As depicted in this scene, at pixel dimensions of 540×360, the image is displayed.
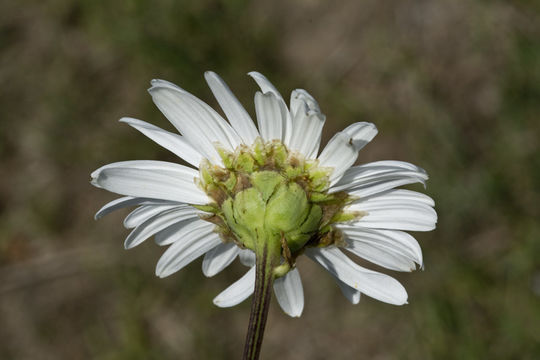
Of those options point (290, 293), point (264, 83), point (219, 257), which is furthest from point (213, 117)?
point (290, 293)

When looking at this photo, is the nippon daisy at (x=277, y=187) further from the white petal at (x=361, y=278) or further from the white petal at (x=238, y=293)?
the white petal at (x=238, y=293)

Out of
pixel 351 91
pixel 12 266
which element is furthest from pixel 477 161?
pixel 12 266

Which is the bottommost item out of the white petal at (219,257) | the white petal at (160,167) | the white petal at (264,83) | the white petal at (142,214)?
the white petal at (219,257)

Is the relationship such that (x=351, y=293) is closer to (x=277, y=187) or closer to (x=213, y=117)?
(x=277, y=187)

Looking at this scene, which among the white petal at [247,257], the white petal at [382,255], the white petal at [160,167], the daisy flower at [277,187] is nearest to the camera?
the daisy flower at [277,187]

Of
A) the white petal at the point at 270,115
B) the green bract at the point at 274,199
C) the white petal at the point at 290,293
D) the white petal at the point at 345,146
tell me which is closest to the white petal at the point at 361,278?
the green bract at the point at 274,199

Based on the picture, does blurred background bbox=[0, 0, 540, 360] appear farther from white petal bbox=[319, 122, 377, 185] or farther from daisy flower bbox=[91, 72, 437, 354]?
white petal bbox=[319, 122, 377, 185]

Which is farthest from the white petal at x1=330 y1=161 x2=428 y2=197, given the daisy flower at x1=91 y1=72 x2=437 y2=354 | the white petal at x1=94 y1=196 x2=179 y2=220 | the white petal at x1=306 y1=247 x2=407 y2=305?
the white petal at x1=94 y1=196 x2=179 y2=220
